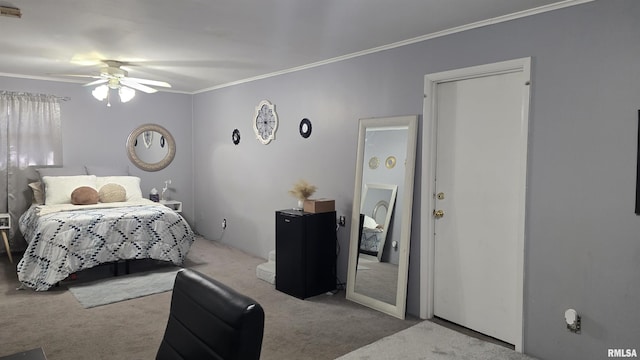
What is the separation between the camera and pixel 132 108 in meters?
6.30

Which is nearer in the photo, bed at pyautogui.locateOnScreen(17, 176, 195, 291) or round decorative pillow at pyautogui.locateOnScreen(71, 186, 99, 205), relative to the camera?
bed at pyautogui.locateOnScreen(17, 176, 195, 291)

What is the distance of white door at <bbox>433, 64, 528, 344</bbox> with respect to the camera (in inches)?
118

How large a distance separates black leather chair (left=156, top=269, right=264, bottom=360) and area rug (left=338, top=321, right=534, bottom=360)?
1777 millimetres

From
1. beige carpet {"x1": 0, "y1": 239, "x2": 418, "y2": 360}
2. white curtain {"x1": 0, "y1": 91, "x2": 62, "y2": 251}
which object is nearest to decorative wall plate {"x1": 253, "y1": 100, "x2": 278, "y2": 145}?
beige carpet {"x1": 0, "y1": 239, "x2": 418, "y2": 360}

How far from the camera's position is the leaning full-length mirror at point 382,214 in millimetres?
3572

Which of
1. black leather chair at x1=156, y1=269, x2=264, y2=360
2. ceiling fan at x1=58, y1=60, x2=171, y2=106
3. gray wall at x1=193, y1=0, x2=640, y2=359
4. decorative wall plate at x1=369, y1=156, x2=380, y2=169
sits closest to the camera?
black leather chair at x1=156, y1=269, x2=264, y2=360

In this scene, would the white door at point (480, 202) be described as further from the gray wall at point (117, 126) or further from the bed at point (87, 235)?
the gray wall at point (117, 126)

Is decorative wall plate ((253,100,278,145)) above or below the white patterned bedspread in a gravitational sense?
above

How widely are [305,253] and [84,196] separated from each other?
2.96 metres

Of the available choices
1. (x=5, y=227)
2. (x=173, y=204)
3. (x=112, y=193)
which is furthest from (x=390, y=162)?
(x=5, y=227)

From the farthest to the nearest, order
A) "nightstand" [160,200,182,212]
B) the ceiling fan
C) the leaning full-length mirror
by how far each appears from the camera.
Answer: "nightstand" [160,200,182,212] → the ceiling fan → the leaning full-length mirror

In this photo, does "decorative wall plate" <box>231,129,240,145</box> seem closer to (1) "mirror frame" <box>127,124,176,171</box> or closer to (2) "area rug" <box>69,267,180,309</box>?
(1) "mirror frame" <box>127,124,176,171</box>

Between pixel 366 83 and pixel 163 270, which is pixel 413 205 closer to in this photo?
pixel 366 83

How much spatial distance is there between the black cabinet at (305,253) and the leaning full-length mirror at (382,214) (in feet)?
0.73
